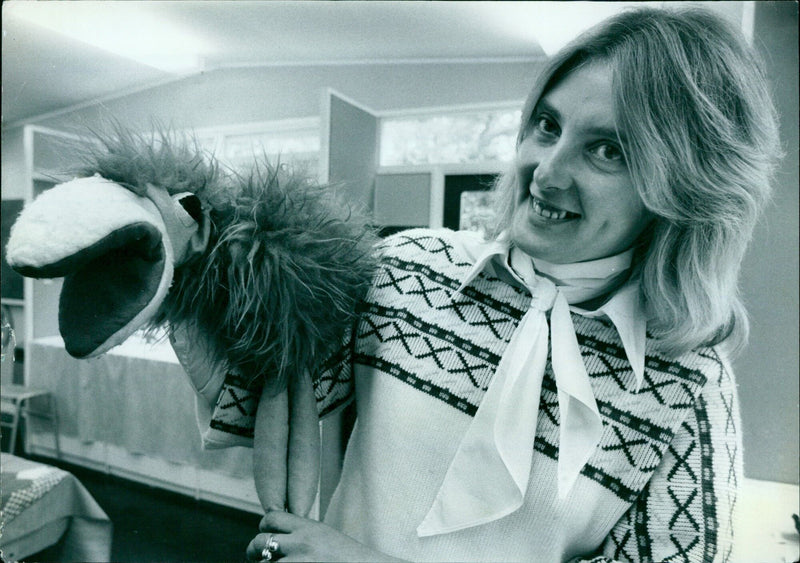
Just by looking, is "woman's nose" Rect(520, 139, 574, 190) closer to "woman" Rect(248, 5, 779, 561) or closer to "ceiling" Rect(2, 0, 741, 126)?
"woman" Rect(248, 5, 779, 561)

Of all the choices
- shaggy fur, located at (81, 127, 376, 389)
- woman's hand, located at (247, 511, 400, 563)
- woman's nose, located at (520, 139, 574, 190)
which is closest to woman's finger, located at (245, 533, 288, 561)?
woman's hand, located at (247, 511, 400, 563)

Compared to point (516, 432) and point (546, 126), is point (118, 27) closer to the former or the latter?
point (546, 126)

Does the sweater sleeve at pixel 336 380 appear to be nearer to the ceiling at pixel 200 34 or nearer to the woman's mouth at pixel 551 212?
the woman's mouth at pixel 551 212

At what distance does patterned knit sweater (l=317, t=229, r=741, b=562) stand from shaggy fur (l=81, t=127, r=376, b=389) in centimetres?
10

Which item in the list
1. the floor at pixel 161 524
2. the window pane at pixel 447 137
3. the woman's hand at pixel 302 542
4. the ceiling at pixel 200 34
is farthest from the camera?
the window pane at pixel 447 137

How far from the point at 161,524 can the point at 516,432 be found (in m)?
1.02

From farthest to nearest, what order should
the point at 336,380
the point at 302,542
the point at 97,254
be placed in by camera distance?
the point at 336,380
the point at 302,542
the point at 97,254

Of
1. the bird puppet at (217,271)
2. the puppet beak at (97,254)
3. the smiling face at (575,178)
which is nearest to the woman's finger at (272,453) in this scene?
the bird puppet at (217,271)

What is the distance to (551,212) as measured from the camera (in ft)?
1.46

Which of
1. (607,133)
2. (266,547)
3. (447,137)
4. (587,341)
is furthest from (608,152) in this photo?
(447,137)

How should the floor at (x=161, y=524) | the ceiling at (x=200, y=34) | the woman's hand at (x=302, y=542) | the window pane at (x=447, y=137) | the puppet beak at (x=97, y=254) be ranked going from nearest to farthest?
the puppet beak at (x=97, y=254) → the woman's hand at (x=302, y=542) → the ceiling at (x=200, y=34) → the floor at (x=161, y=524) → the window pane at (x=447, y=137)

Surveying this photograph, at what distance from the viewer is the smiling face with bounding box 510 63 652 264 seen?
42 centimetres

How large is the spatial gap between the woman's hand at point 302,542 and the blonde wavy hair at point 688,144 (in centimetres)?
32

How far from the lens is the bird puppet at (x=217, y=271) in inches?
10.6
